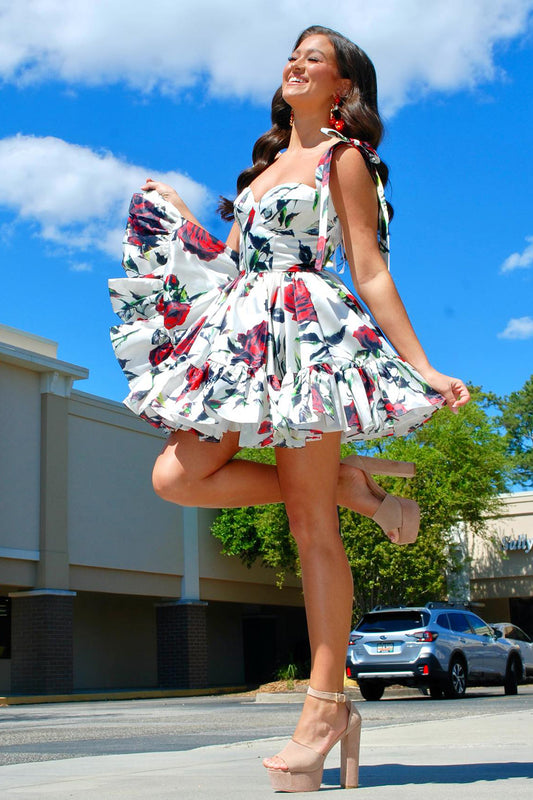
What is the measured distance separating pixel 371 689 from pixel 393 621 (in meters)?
1.38

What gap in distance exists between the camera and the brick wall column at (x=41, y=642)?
20.7m

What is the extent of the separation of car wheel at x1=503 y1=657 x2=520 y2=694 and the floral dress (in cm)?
1537

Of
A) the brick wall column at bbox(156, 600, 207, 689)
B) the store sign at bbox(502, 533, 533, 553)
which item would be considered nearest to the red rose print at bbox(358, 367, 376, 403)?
the brick wall column at bbox(156, 600, 207, 689)

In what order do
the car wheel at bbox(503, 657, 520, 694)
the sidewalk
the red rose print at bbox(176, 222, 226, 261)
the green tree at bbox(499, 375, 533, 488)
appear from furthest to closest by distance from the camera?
the green tree at bbox(499, 375, 533, 488) < the car wheel at bbox(503, 657, 520, 694) < the red rose print at bbox(176, 222, 226, 261) < the sidewalk

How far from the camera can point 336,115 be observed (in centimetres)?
340

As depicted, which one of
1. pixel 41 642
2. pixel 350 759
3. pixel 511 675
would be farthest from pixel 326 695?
pixel 41 642

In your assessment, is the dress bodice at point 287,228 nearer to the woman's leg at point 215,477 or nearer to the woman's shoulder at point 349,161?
the woman's shoulder at point 349,161

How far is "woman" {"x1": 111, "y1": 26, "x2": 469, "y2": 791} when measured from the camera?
2.81 metres

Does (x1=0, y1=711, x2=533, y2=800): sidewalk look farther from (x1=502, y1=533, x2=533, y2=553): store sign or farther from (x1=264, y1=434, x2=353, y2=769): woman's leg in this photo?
(x1=502, y1=533, x2=533, y2=553): store sign

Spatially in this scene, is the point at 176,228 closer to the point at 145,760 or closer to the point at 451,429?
the point at 145,760

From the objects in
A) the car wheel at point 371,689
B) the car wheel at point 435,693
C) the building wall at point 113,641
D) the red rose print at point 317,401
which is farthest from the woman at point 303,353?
the building wall at point 113,641

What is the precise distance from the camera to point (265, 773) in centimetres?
307

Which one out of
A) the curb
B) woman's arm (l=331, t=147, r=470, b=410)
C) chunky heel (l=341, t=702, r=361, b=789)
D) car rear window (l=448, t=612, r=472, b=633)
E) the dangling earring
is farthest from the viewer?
the curb

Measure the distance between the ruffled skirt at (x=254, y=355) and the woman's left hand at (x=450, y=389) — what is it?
0.9 inches
